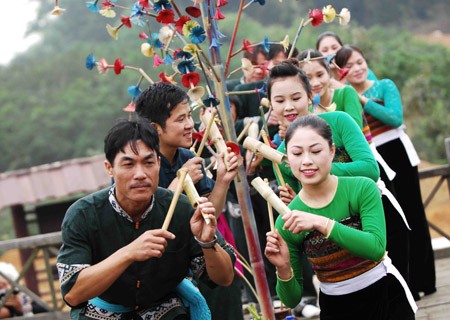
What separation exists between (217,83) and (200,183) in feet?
1.86

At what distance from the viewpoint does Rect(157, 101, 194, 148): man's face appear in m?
4.15

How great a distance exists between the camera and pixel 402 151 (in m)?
5.65

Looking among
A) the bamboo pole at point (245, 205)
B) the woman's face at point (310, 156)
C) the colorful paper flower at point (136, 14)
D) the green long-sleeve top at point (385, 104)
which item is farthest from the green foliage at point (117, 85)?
the woman's face at point (310, 156)

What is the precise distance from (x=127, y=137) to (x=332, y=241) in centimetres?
80

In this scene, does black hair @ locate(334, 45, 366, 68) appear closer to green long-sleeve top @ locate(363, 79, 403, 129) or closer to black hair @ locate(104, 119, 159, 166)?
green long-sleeve top @ locate(363, 79, 403, 129)

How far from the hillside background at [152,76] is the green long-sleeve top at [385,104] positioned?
11943 millimetres

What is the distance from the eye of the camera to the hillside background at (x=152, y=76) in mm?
18062

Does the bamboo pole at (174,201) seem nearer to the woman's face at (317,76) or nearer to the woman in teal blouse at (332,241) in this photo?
the woman in teal blouse at (332,241)

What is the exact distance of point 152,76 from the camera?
974 inches

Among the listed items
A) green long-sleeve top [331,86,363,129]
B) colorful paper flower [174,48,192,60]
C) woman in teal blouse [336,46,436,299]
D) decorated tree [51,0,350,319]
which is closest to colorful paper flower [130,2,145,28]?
decorated tree [51,0,350,319]

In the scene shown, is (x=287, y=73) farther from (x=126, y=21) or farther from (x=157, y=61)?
(x=126, y=21)

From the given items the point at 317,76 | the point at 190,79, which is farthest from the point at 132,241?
the point at 317,76

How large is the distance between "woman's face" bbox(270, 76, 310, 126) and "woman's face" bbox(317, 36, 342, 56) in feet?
5.50

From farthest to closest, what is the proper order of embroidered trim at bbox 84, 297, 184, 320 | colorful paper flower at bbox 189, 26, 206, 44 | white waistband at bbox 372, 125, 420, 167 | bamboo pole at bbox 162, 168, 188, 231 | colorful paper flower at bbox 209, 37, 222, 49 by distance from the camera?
1. white waistband at bbox 372, 125, 420, 167
2. colorful paper flower at bbox 209, 37, 222, 49
3. colorful paper flower at bbox 189, 26, 206, 44
4. embroidered trim at bbox 84, 297, 184, 320
5. bamboo pole at bbox 162, 168, 188, 231
